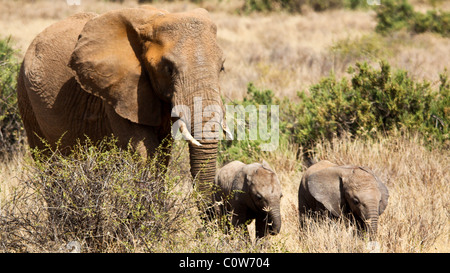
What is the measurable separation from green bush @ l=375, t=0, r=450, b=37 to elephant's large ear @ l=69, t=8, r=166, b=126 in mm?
16822

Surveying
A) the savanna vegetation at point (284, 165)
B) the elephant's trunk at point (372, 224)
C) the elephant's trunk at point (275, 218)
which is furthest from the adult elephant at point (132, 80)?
the elephant's trunk at point (372, 224)

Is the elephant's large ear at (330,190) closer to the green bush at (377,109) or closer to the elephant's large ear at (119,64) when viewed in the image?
the elephant's large ear at (119,64)

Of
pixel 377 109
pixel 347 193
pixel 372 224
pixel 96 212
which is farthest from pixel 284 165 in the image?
pixel 96 212

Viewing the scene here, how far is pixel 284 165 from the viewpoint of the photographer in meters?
9.00

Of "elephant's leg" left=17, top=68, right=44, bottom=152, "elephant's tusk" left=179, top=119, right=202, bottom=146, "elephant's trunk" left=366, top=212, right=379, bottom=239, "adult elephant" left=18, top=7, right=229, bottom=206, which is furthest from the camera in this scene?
"elephant's leg" left=17, top=68, right=44, bottom=152

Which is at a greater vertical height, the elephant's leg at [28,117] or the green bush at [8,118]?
the elephant's leg at [28,117]

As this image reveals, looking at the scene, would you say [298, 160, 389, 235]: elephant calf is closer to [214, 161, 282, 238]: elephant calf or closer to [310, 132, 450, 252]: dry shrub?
[310, 132, 450, 252]: dry shrub

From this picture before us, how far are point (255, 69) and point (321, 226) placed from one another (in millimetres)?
10637

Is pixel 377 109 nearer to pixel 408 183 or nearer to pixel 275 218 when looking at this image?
pixel 408 183

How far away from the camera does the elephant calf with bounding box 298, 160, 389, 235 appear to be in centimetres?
609

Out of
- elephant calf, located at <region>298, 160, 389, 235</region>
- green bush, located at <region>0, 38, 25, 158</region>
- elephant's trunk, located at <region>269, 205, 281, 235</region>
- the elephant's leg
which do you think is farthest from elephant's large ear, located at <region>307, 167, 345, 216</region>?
green bush, located at <region>0, 38, 25, 158</region>

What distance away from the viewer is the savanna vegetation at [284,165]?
18.0 feet

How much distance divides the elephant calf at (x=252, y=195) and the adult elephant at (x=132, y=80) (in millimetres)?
441
